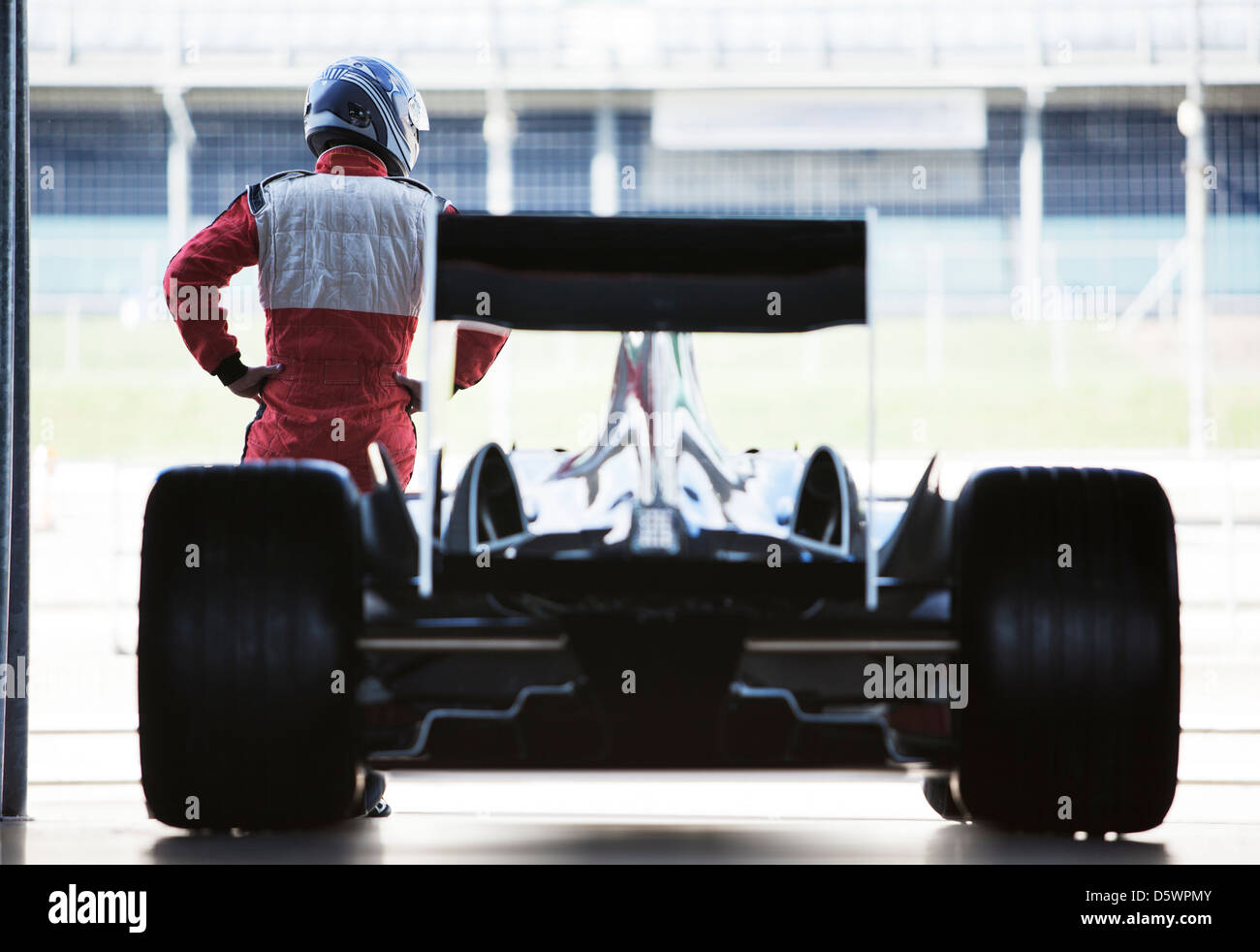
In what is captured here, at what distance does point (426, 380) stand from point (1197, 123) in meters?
9.90

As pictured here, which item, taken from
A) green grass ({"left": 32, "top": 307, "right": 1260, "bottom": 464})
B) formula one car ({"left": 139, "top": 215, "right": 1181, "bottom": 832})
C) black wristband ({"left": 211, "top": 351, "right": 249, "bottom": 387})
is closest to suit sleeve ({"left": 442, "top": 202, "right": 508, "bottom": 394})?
black wristband ({"left": 211, "top": 351, "right": 249, "bottom": 387})

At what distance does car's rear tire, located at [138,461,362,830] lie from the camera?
166 centimetres

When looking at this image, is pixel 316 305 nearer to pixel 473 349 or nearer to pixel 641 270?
pixel 473 349

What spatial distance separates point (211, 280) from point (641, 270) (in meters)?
0.82

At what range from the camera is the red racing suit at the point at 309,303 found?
2.12 m

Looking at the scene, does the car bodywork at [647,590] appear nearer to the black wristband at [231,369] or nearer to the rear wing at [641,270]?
the rear wing at [641,270]

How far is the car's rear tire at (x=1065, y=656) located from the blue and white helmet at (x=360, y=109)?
1.14 meters

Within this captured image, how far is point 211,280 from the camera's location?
214cm

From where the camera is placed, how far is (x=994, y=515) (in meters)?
1.70

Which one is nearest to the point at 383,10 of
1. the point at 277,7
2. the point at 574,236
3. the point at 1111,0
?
the point at 277,7

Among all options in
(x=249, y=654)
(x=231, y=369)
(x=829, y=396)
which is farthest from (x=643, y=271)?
(x=829, y=396)

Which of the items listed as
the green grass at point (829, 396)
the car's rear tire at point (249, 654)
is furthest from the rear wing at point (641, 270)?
the green grass at point (829, 396)

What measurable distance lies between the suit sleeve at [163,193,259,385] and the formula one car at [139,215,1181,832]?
0.46 metres

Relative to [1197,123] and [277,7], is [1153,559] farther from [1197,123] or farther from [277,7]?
[277,7]
